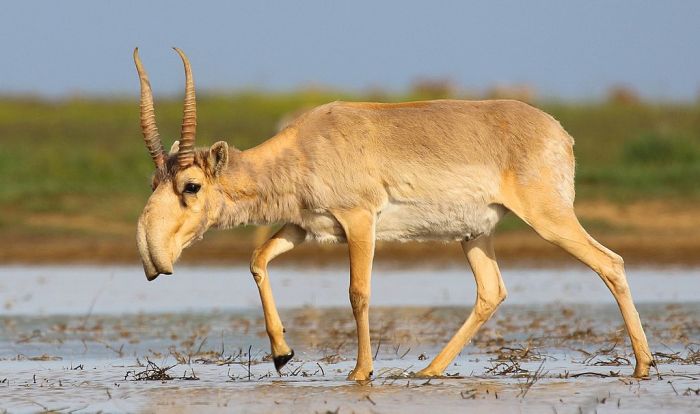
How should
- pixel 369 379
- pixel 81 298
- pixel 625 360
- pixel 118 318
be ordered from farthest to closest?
1. pixel 81 298
2. pixel 118 318
3. pixel 625 360
4. pixel 369 379

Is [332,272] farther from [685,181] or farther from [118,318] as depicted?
[685,181]

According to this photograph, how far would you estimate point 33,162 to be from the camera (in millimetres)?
25656

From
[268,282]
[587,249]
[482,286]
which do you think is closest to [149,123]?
[268,282]

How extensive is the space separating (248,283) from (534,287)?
315 cm

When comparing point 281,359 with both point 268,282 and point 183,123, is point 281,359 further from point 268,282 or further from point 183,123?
point 183,123

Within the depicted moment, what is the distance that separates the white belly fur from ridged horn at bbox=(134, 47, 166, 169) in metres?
0.97

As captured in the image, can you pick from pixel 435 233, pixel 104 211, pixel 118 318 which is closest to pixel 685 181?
pixel 104 211

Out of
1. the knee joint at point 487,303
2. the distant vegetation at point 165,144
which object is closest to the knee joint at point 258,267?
the knee joint at point 487,303

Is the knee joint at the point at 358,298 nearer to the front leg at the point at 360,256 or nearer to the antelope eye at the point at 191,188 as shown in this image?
Result: the front leg at the point at 360,256

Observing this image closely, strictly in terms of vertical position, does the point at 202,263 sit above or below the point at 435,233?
below

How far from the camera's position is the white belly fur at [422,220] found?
29.8 ft

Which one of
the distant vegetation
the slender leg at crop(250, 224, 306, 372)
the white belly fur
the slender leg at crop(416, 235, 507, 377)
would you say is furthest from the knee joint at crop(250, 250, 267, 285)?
the distant vegetation

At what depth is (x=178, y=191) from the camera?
8.91 m

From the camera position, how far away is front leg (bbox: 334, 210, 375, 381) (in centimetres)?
889
